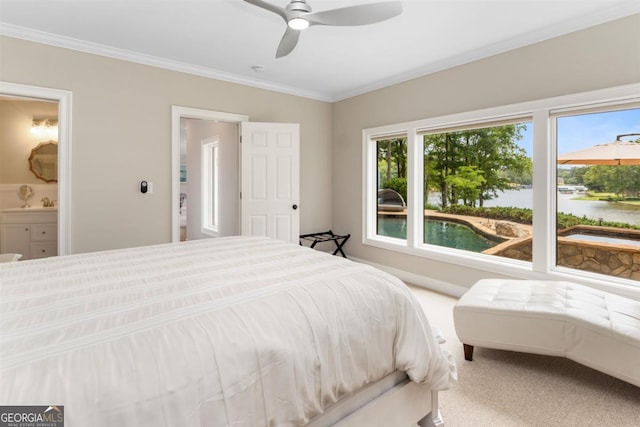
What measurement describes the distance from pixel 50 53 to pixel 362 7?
2981mm

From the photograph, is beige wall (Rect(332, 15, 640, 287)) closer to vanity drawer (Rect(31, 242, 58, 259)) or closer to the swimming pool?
the swimming pool

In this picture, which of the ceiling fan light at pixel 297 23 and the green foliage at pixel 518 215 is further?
the green foliage at pixel 518 215

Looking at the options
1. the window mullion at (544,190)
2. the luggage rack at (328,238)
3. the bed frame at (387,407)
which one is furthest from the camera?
the luggage rack at (328,238)

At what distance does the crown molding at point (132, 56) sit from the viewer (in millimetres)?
2828

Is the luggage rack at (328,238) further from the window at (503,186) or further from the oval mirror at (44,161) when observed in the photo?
the oval mirror at (44,161)

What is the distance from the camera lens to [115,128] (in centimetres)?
329

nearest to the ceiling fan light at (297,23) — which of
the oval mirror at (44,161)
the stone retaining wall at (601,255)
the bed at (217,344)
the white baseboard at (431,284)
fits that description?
the bed at (217,344)

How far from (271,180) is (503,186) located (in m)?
2.73

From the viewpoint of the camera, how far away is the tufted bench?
5.74 ft

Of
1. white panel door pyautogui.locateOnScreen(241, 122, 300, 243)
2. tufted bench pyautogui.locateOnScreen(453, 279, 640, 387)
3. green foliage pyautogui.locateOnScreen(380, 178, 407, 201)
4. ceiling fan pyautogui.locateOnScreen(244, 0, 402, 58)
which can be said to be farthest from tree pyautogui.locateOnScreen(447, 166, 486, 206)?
ceiling fan pyautogui.locateOnScreen(244, 0, 402, 58)

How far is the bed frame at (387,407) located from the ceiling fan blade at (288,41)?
90.6 inches

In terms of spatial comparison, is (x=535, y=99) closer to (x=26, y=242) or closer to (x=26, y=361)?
(x=26, y=361)

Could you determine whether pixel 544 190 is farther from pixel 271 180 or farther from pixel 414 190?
pixel 271 180

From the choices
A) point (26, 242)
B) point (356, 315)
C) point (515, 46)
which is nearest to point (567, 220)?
point (515, 46)
